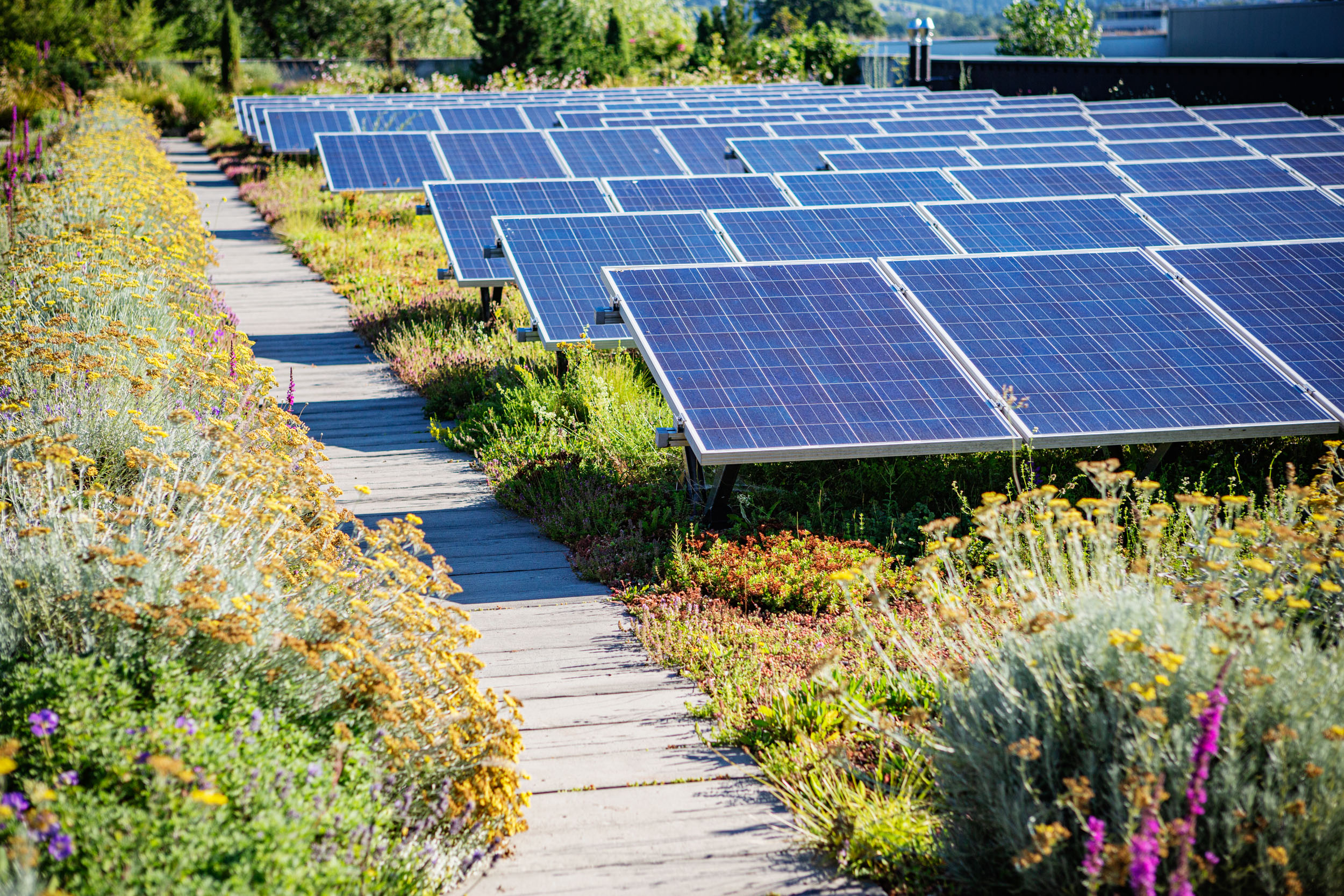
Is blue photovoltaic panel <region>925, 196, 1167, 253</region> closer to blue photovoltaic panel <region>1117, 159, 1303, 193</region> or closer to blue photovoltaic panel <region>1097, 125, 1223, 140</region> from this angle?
blue photovoltaic panel <region>1117, 159, 1303, 193</region>

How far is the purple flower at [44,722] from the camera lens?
116 inches

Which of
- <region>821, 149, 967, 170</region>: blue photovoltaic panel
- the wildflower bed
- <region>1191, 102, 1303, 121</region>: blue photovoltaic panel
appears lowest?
the wildflower bed

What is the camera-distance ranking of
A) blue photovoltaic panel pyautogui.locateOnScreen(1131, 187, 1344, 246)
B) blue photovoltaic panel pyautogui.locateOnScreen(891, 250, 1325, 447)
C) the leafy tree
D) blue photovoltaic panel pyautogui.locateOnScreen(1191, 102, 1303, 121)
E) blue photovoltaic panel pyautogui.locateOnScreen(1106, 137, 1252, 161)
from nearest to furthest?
blue photovoltaic panel pyautogui.locateOnScreen(891, 250, 1325, 447) → blue photovoltaic panel pyautogui.locateOnScreen(1131, 187, 1344, 246) → blue photovoltaic panel pyautogui.locateOnScreen(1106, 137, 1252, 161) → blue photovoltaic panel pyautogui.locateOnScreen(1191, 102, 1303, 121) → the leafy tree

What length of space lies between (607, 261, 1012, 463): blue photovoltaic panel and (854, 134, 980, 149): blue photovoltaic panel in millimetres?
8981

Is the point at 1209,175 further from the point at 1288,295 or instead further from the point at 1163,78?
the point at 1163,78

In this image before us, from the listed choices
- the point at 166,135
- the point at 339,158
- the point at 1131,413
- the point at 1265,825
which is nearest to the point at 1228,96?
the point at 339,158

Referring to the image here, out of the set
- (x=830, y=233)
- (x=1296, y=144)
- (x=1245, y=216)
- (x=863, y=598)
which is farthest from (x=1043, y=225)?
(x=1296, y=144)

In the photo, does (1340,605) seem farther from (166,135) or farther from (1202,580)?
(166,135)

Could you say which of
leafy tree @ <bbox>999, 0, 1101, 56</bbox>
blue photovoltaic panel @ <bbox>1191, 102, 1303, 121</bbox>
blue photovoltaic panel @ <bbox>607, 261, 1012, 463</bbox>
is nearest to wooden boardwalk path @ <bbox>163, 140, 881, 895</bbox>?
blue photovoltaic panel @ <bbox>607, 261, 1012, 463</bbox>

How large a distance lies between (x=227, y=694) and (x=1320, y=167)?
13.8m

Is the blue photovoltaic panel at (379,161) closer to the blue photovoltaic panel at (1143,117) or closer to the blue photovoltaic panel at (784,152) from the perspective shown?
the blue photovoltaic panel at (784,152)

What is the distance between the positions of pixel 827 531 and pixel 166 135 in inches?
1331

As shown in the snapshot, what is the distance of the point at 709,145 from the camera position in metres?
16.6

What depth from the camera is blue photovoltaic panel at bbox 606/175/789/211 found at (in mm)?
11289
